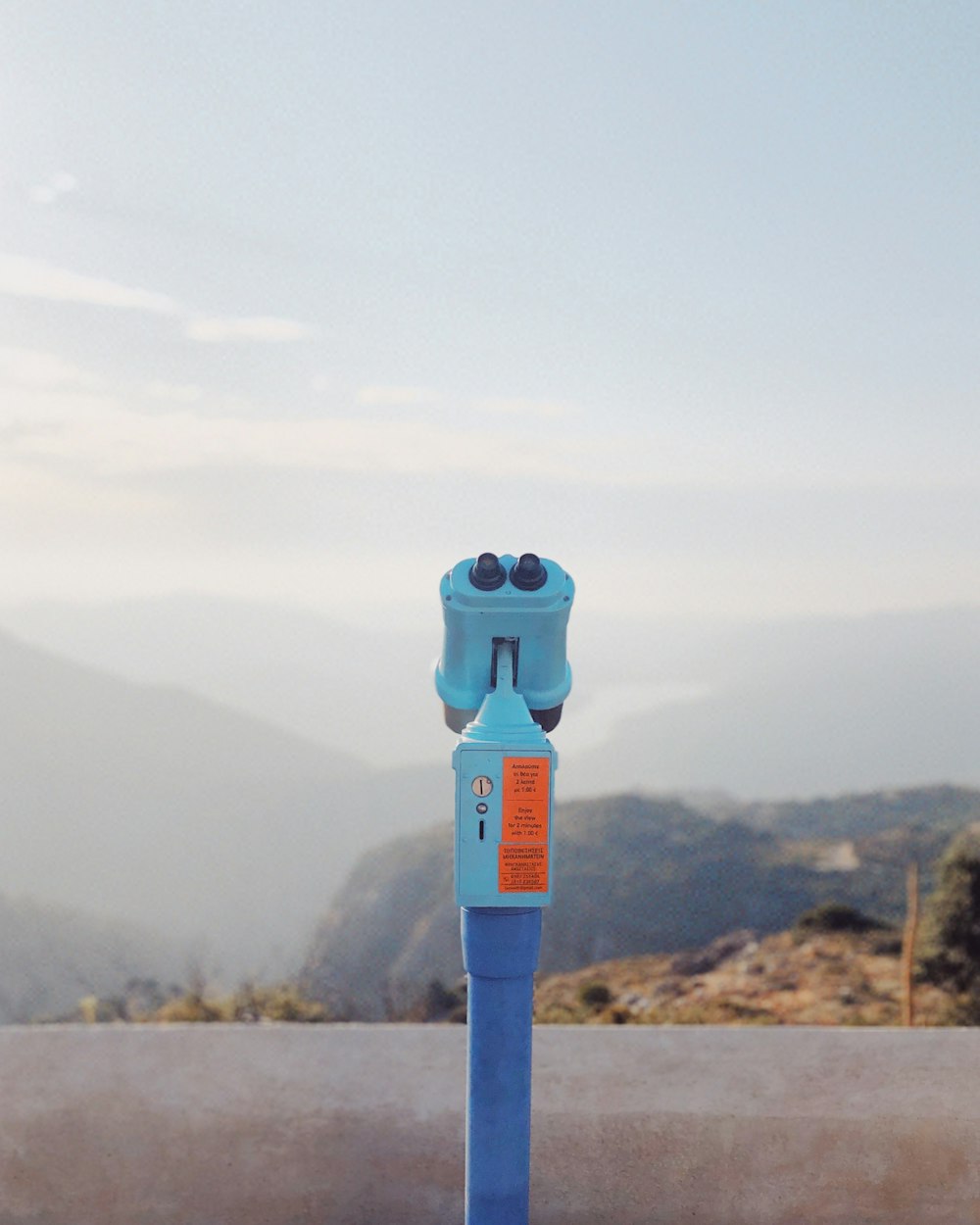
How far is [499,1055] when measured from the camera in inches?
92.8

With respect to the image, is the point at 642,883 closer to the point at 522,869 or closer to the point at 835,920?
the point at 835,920

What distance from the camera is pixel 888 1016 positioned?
13078mm

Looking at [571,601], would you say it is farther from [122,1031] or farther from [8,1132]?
[8,1132]

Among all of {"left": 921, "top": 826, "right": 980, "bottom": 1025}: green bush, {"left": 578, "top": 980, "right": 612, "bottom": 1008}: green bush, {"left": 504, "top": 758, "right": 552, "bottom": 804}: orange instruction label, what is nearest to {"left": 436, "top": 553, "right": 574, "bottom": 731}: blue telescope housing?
{"left": 504, "top": 758, "right": 552, "bottom": 804}: orange instruction label

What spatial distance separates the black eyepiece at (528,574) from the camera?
2355 millimetres

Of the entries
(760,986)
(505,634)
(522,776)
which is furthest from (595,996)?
(522,776)

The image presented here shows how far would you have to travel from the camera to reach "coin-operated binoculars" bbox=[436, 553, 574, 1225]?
2.19 metres

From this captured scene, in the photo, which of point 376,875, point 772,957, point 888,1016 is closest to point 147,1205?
point 888,1016

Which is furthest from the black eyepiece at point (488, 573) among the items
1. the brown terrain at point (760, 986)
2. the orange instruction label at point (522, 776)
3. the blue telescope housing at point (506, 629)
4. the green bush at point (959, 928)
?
the green bush at point (959, 928)

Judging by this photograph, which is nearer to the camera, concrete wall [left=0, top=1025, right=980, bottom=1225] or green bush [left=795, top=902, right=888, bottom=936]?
concrete wall [left=0, top=1025, right=980, bottom=1225]

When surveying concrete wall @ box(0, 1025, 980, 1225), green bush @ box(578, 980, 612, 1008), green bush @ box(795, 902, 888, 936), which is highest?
green bush @ box(795, 902, 888, 936)

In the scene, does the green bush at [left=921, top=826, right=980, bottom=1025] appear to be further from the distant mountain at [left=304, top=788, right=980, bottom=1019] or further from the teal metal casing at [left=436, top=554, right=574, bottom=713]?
the teal metal casing at [left=436, top=554, right=574, bottom=713]

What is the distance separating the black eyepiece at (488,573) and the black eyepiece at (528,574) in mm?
27

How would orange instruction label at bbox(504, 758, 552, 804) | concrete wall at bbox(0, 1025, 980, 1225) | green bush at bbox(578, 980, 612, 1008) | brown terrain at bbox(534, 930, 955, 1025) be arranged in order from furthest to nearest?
green bush at bbox(578, 980, 612, 1008)
brown terrain at bbox(534, 930, 955, 1025)
concrete wall at bbox(0, 1025, 980, 1225)
orange instruction label at bbox(504, 758, 552, 804)
